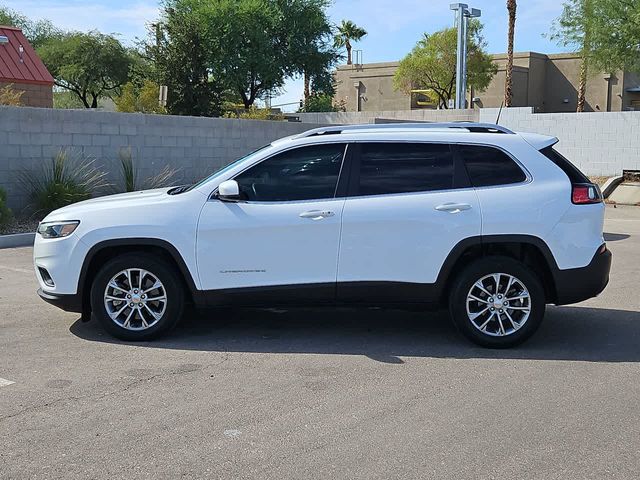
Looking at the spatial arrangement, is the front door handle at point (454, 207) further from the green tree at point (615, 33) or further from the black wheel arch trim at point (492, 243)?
the green tree at point (615, 33)

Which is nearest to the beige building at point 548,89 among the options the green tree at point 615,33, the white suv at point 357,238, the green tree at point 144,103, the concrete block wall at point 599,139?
the green tree at point 615,33

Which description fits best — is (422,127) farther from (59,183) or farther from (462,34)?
(462,34)

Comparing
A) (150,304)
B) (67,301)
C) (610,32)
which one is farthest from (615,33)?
(67,301)

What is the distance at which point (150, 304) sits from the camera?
6.82 metres

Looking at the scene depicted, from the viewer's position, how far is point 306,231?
21.9 feet

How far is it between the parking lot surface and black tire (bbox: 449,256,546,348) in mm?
155

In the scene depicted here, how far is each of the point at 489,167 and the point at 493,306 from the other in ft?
4.03

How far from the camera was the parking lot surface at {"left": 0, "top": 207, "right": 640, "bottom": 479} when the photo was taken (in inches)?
174

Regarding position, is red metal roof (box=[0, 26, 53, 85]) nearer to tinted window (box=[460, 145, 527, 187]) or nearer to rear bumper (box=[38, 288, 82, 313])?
rear bumper (box=[38, 288, 82, 313])

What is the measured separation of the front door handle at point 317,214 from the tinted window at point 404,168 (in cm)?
35

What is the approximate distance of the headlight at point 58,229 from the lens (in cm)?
680

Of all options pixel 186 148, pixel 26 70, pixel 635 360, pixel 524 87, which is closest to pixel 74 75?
pixel 26 70

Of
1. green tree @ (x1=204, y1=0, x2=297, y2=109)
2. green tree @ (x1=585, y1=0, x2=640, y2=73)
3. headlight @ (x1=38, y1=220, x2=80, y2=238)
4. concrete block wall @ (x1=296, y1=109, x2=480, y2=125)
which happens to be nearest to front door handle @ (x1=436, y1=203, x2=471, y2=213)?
headlight @ (x1=38, y1=220, x2=80, y2=238)

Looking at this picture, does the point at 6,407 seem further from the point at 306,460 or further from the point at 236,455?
the point at 306,460
